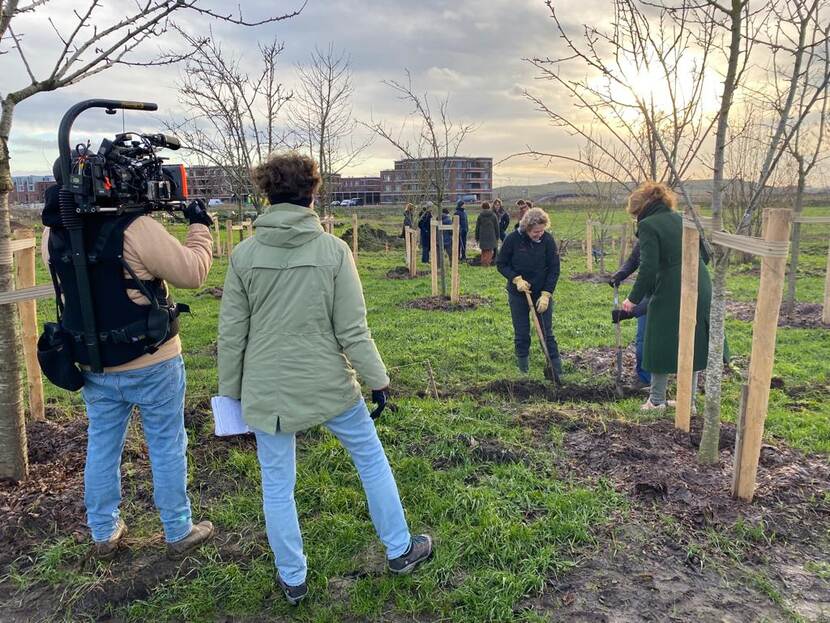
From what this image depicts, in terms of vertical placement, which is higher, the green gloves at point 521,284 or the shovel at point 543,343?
the green gloves at point 521,284

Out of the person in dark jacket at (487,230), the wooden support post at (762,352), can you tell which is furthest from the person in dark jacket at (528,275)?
the person in dark jacket at (487,230)

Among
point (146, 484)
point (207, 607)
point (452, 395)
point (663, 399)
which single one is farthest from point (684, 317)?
point (146, 484)

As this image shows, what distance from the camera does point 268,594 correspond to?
286 centimetres

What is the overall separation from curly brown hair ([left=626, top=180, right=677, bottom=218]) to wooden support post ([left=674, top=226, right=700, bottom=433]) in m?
0.64

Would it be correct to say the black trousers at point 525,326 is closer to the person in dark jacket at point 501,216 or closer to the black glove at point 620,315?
the black glove at point 620,315

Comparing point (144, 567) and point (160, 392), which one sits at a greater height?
point (160, 392)

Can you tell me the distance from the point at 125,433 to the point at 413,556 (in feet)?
5.19

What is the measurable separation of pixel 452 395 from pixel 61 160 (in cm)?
389

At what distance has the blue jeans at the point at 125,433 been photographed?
2.78 metres

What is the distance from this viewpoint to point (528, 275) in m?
6.25

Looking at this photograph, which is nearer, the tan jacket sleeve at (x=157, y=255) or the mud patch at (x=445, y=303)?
the tan jacket sleeve at (x=157, y=255)

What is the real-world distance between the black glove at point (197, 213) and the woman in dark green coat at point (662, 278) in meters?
3.31

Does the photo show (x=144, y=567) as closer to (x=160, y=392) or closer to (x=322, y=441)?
(x=160, y=392)

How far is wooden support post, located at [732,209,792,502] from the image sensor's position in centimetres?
302
